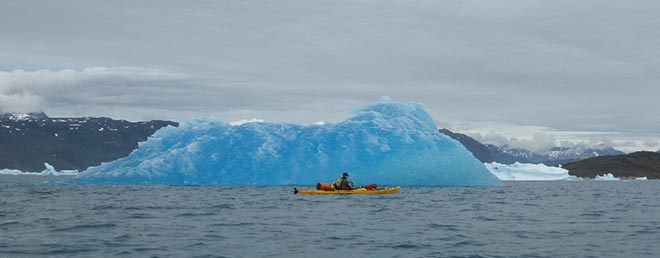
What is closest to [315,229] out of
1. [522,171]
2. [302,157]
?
[302,157]

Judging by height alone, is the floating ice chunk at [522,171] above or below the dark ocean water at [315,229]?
above

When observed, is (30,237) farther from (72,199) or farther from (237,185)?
(237,185)

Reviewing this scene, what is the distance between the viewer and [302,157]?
56.5 metres

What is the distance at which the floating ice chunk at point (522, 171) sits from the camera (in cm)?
10871

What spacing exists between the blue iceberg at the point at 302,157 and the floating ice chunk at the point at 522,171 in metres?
51.8

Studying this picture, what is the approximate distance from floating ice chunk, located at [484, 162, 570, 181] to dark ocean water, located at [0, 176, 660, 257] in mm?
72563

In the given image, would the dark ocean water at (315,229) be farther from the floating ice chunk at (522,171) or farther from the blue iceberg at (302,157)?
the floating ice chunk at (522,171)

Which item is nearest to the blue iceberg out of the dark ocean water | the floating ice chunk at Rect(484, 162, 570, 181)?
the dark ocean water

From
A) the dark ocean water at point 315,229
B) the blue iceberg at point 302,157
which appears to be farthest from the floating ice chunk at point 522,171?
the dark ocean water at point 315,229

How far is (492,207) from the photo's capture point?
1375 inches

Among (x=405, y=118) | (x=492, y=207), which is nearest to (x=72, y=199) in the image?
(x=492, y=207)

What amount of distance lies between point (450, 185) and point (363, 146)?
923 cm

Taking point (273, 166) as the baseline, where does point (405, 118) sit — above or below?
above

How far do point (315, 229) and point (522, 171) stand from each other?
302 feet
